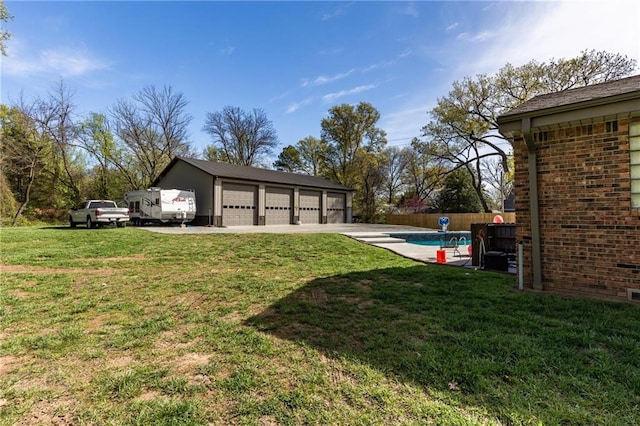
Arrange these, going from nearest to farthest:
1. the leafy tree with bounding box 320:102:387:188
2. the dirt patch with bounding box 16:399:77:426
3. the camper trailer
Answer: the dirt patch with bounding box 16:399:77:426 → the camper trailer → the leafy tree with bounding box 320:102:387:188

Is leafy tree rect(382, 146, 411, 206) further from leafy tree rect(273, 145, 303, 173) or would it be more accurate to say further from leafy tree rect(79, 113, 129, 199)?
leafy tree rect(79, 113, 129, 199)

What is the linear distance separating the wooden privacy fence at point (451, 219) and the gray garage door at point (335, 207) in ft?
14.6

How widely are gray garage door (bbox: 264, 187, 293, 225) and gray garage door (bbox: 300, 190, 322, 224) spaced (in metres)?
1.11

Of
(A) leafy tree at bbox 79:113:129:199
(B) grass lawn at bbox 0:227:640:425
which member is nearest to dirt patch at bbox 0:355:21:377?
(B) grass lawn at bbox 0:227:640:425

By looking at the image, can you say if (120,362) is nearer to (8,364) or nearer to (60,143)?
(8,364)

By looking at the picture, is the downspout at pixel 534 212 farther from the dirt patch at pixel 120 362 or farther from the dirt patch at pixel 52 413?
the dirt patch at pixel 52 413

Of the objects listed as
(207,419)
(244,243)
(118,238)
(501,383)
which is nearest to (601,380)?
(501,383)

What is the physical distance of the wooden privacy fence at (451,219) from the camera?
2167cm

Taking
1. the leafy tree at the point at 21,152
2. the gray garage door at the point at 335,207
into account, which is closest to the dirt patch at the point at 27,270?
the gray garage door at the point at 335,207

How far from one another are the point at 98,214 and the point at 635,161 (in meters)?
17.0

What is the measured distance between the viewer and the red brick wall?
4031mm

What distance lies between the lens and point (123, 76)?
720 inches

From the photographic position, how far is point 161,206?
16406mm

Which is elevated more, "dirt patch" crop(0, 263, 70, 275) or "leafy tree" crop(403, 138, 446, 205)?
"leafy tree" crop(403, 138, 446, 205)
